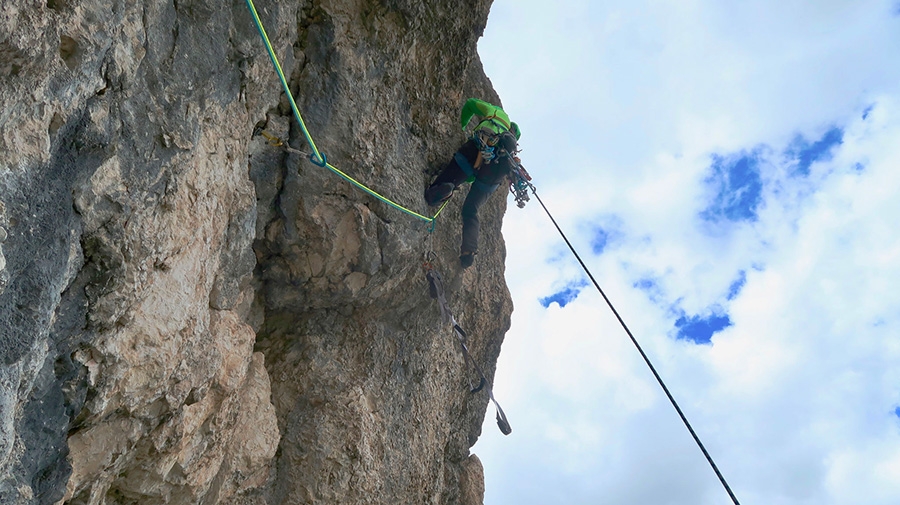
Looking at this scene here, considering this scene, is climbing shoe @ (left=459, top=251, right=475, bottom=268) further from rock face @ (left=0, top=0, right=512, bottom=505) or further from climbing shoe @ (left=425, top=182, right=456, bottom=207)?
climbing shoe @ (left=425, top=182, right=456, bottom=207)

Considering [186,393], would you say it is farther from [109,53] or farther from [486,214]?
[486,214]

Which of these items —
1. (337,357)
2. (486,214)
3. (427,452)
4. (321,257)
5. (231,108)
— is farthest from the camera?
(486,214)

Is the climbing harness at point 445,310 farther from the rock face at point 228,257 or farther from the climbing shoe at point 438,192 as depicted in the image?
the climbing shoe at point 438,192

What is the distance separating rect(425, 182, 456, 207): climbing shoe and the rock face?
14 cm

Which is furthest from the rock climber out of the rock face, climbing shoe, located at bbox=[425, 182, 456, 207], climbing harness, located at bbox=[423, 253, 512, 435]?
climbing harness, located at bbox=[423, 253, 512, 435]

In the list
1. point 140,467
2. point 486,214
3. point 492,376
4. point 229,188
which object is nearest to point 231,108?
point 229,188

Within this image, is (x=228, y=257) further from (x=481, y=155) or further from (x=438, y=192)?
(x=481, y=155)

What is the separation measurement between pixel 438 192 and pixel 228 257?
2.35 metres

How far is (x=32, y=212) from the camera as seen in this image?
7.03 feet

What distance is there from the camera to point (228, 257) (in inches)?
153

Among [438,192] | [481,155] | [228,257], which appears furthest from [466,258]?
[228,257]

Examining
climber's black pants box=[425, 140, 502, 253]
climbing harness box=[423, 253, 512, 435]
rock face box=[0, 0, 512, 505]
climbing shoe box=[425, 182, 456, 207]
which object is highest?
climber's black pants box=[425, 140, 502, 253]

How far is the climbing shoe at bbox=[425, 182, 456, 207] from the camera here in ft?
18.7

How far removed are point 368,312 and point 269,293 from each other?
1040 mm
